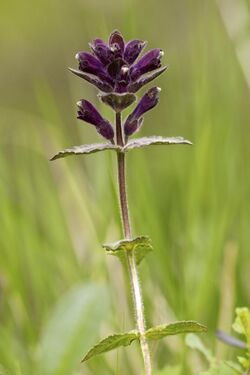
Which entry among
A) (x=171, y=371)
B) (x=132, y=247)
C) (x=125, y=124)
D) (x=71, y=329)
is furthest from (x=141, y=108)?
(x=71, y=329)

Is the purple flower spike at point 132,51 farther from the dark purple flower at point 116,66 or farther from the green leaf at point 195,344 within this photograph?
the green leaf at point 195,344

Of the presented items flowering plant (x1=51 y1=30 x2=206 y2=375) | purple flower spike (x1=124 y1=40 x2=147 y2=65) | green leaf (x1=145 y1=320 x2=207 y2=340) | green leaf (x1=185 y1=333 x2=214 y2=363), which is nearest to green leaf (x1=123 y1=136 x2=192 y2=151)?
flowering plant (x1=51 y1=30 x2=206 y2=375)

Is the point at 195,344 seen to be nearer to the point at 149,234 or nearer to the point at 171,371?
the point at 171,371

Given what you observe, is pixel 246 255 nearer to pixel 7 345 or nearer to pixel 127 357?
pixel 127 357

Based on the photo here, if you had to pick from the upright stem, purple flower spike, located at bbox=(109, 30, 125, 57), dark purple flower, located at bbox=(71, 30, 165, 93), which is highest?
purple flower spike, located at bbox=(109, 30, 125, 57)

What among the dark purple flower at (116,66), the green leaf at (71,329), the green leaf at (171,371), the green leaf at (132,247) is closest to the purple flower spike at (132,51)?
the dark purple flower at (116,66)

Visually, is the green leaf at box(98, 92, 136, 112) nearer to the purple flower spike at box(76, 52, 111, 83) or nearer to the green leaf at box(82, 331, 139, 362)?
the purple flower spike at box(76, 52, 111, 83)
